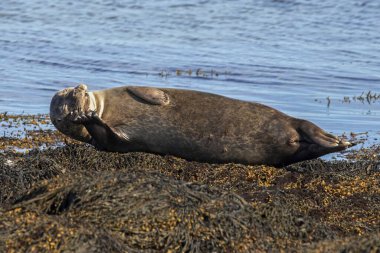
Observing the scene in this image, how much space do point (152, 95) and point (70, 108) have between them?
2.61 ft

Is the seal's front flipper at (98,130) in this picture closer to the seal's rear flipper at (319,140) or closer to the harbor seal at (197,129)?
the harbor seal at (197,129)

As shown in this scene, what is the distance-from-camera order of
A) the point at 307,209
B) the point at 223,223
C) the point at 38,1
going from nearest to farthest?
1. the point at 223,223
2. the point at 307,209
3. the point at 38,1

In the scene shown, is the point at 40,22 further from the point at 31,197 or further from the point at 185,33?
the point at 31,197

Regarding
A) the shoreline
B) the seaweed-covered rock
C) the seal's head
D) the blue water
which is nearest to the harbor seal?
the seal's head

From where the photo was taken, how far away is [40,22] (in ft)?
71.4

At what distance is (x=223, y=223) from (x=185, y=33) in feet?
49.2

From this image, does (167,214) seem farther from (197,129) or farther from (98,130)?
(197,129)

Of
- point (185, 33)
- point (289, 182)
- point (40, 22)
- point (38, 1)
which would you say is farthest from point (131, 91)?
point (38, 1)

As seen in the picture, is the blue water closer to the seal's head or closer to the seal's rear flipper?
the seal's rear flipper

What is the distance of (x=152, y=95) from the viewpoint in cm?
845

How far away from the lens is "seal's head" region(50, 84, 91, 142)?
331 inches

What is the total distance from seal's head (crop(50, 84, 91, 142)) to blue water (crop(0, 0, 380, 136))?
11.9 ft

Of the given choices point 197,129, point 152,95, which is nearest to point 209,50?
point 152,95

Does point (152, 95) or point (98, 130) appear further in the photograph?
point (152, 95)
